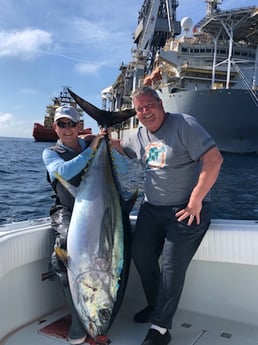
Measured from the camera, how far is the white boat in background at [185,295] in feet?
8.23

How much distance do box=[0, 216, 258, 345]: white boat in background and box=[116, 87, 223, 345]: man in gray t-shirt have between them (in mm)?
238

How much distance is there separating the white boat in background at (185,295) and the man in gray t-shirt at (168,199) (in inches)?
9.4

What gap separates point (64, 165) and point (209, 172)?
2.91ft

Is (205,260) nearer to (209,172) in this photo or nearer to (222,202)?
(209,172)

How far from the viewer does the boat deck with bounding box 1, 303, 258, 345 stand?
8.25 feet

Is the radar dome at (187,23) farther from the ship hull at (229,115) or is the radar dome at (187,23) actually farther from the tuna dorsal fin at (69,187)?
the tuna dorsal fin at (69,187)

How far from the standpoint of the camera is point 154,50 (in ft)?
170

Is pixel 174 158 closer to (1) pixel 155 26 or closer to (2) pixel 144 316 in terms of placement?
(2) pixel 144 316

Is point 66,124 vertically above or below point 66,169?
above

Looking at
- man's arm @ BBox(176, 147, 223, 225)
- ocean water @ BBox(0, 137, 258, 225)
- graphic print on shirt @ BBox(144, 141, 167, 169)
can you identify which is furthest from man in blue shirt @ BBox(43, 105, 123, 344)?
ocean water @ BBox(0, 137, 258, 225)

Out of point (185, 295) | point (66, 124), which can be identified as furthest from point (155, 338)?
point (66, 124)

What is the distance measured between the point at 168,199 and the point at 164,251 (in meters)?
0.32

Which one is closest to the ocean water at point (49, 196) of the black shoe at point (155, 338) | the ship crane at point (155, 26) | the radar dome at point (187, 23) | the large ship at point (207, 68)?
the large ship at point (207, 68)

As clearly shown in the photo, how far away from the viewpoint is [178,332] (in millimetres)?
2637
